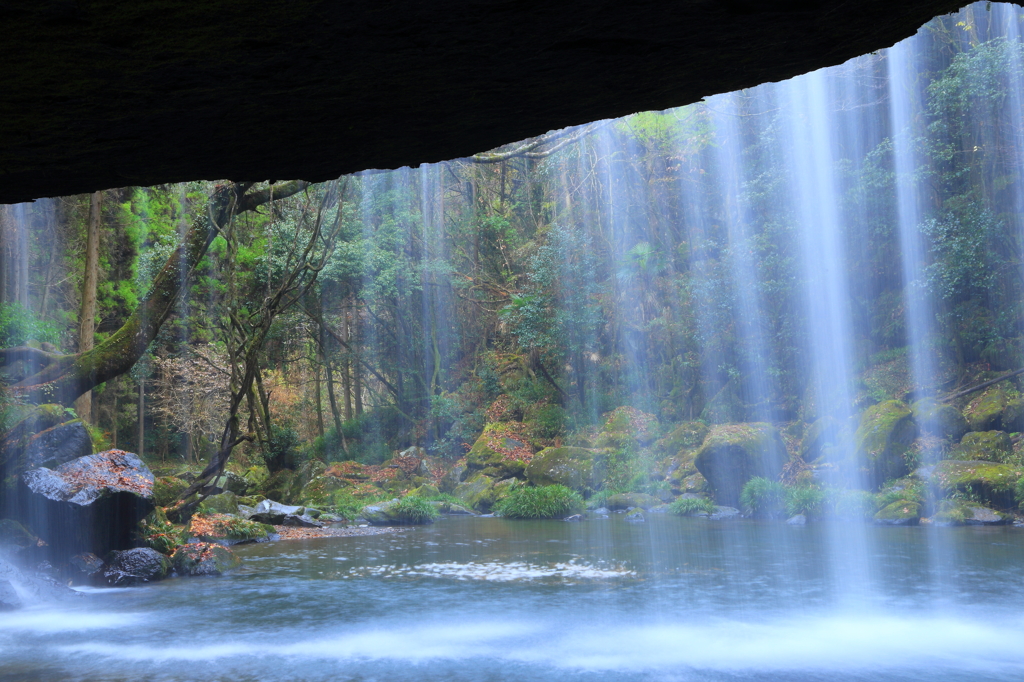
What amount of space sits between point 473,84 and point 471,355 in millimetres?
22395

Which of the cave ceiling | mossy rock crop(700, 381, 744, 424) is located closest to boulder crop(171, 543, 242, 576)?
the cave ceiling

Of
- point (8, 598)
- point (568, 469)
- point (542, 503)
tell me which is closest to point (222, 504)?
point (8, 598)

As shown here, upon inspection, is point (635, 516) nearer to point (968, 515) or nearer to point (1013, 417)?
point (968, 515)

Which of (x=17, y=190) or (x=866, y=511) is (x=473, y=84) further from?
(x=866, y=511)

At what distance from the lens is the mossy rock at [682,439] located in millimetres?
19234

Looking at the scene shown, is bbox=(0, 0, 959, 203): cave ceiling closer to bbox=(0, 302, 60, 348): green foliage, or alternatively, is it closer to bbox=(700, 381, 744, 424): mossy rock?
bbox=(0, 302, 60, 348): green foliage

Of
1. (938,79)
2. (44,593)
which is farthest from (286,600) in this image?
(938,79)

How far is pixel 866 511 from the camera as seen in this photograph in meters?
13.8

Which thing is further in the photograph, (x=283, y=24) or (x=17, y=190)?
(x=17, y=190)

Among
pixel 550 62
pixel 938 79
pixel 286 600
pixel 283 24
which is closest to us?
pixel 283 24

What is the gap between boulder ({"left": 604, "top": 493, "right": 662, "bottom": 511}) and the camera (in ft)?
53.8

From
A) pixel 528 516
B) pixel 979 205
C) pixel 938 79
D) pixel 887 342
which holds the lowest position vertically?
pixel 528 516

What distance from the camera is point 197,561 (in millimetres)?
9273

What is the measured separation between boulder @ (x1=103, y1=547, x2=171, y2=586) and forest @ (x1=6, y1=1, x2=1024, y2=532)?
267cm
